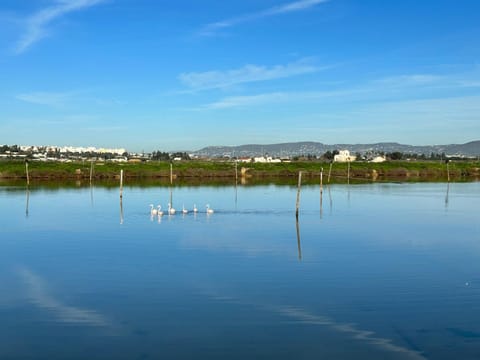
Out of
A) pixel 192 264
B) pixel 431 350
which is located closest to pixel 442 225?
pixel 192 264

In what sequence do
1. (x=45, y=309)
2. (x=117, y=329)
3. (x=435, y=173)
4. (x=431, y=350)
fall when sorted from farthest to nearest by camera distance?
1. (x=435, y=173)
2. (x=45, y=309)
3. (x=117, y=329)
4. (x=431, y=350)

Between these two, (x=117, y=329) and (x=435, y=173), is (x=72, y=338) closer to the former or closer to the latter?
(x=117, y=329)

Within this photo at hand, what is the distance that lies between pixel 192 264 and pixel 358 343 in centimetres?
1002

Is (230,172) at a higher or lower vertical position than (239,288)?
higher

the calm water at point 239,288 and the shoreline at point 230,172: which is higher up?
the shoreline at point 230,172

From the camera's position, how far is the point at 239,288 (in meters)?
18.1

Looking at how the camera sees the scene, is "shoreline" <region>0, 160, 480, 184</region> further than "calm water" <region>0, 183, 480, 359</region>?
Yes

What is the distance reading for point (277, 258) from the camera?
23.3 metres

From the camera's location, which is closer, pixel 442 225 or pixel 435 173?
pixel 442 225

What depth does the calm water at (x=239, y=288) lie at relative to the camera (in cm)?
1295

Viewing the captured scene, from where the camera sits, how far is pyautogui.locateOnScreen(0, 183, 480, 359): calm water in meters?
13.0

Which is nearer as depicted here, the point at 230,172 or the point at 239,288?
the point at 239,288

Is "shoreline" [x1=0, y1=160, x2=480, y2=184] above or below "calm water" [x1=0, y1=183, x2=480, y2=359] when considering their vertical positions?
above

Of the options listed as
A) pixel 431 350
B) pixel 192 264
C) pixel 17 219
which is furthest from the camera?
pixel 17 219
